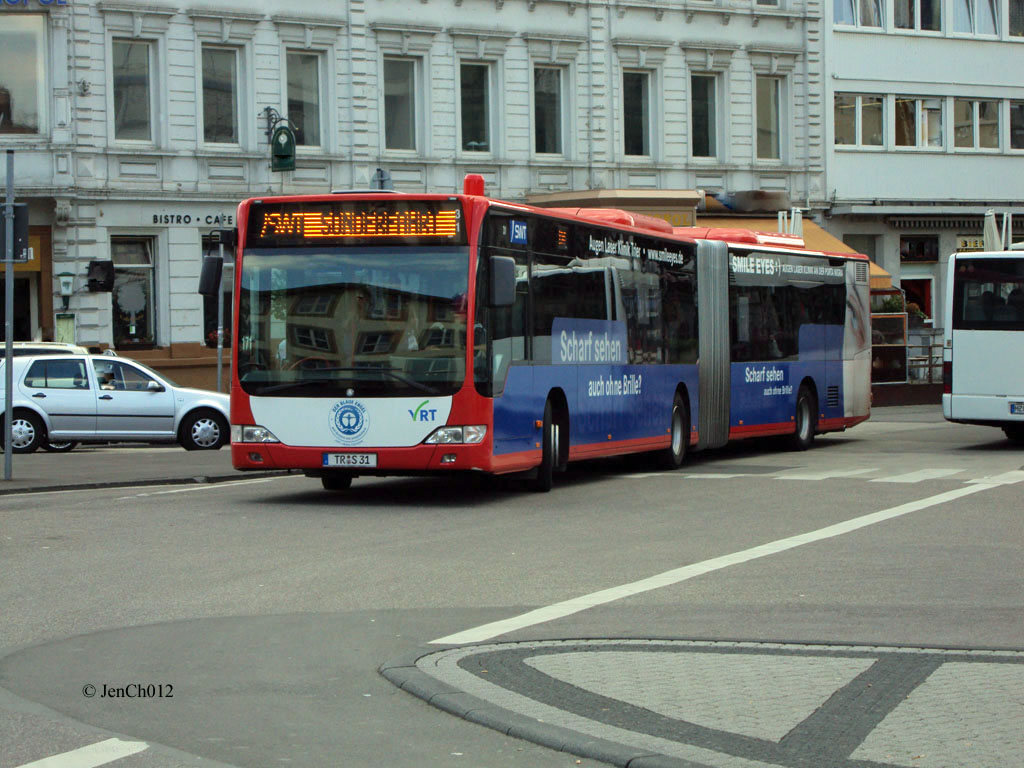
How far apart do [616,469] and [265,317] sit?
6.78 meters

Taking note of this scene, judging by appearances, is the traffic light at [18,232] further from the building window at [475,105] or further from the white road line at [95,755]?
the building window at [475,105]

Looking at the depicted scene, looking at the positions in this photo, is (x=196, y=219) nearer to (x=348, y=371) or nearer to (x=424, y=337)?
(x=348, y=371)

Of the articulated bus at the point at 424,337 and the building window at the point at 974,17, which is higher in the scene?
the building window at the point at 974,17

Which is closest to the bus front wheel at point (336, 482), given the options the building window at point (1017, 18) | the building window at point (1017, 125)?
the building window at point (1017, 125)

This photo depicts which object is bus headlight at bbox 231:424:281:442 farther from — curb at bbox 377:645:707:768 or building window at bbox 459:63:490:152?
building window at bbox 459:63:490:152

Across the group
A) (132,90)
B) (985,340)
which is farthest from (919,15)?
(985,340)

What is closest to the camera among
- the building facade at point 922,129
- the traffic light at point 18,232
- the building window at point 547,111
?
the traffic light at point 18,232

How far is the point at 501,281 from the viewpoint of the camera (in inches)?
605

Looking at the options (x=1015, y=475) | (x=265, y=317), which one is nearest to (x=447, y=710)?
(x=265, y=317)

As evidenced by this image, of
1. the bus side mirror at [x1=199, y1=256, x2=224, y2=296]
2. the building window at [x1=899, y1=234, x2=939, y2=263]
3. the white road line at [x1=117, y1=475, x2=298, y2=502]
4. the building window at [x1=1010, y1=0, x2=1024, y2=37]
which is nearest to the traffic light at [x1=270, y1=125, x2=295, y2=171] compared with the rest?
the white road line at [x1=117, y1=475, x2=298, y2=502]

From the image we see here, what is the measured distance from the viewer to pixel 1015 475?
19109mm

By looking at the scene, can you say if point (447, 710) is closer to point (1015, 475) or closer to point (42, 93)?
point (1015, 475)

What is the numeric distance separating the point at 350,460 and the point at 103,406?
11694 mm

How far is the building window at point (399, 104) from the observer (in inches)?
1493
